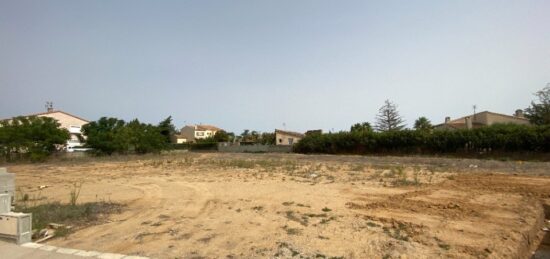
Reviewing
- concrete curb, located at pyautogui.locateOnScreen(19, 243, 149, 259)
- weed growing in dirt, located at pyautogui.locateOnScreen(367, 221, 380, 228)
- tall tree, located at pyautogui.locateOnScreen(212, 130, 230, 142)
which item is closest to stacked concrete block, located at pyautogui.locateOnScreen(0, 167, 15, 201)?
concrete curb, located at pyautogui.locateOnScreen(19, 243, 149, 259)

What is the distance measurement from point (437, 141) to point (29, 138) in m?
30.3

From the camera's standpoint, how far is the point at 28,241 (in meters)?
4.97

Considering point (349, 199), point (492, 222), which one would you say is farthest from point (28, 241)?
point (492, 222)

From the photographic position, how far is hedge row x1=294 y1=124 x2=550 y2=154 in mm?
24594

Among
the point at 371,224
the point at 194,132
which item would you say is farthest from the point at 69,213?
the point at 194,132

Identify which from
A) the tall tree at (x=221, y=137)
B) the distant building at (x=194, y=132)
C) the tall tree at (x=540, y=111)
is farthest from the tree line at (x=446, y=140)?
the distant building at (x=194, y=132)

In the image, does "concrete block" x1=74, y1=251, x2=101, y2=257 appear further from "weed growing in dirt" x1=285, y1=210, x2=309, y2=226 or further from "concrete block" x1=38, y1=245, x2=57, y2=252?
"weed growing in dirt" x1=285, y1=210, x2=309, y2=226

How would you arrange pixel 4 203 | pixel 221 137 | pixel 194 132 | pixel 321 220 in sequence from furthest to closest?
pixel 194 132, pixel 221 137, pixel 321 220, pixel 4 203

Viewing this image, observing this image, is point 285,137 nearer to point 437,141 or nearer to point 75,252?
point 437,141

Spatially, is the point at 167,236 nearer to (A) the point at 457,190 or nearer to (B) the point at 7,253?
(B) the point at 7,253

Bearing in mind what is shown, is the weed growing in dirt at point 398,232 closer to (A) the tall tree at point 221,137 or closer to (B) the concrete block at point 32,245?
(B) the concrete block at point 32,245

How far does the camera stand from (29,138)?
25.3 meters

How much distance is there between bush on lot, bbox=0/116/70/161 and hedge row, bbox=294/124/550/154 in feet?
75.6

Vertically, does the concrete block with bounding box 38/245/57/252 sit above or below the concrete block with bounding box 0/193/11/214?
below
